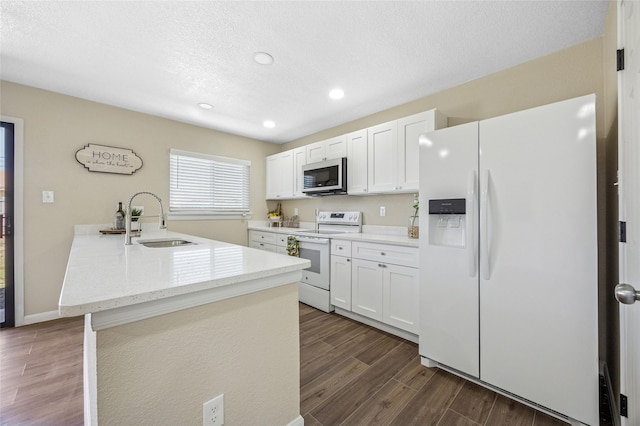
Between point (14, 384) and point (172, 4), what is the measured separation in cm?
274

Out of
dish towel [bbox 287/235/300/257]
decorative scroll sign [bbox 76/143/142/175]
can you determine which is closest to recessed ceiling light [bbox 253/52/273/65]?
dish towel [bbox 287/235/300/257]

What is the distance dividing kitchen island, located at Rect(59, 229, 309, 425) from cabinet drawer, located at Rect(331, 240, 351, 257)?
1.54 m

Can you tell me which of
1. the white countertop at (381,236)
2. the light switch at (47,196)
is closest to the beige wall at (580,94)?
the white countertop at (381,236)

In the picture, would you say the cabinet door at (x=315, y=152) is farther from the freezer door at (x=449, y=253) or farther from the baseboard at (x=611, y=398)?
the baseboard at (x=611, y=398)

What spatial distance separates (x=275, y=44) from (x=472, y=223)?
1938 millimetres

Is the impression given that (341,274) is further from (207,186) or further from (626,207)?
(207,186)

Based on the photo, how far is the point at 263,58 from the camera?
84.7 inches

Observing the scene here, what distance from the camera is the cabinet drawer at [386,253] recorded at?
227 centimetres

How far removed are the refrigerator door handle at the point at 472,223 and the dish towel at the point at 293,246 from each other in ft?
6.78

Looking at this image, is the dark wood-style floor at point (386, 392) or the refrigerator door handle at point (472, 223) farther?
the refrigerator door handle at point (472, 223)

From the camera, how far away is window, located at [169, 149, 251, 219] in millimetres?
3674

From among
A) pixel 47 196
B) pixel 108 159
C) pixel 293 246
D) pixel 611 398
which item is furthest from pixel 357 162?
pixel 47 196

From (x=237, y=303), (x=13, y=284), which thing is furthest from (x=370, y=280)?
(x=13, y=284)

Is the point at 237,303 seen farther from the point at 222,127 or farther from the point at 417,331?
the point at 222,127
